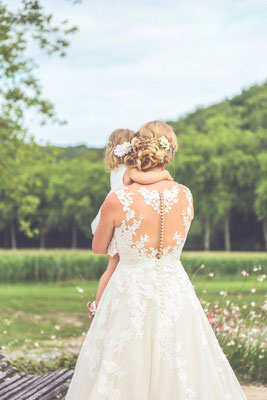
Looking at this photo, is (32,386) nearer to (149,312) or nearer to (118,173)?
(149,312)

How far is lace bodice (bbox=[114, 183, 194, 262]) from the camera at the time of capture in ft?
12.2

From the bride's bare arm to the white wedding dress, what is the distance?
0.04 meters

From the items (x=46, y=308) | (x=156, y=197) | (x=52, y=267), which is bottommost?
(x=46, y=308)

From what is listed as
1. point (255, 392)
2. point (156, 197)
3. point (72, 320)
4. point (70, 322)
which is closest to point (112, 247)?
point (156, 197)

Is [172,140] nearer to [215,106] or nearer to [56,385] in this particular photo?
[56,385]

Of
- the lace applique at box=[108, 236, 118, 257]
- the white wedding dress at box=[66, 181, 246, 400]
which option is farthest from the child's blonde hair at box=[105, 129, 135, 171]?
the lace applique at box=[108, 236, 118, 257]

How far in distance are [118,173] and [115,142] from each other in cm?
29

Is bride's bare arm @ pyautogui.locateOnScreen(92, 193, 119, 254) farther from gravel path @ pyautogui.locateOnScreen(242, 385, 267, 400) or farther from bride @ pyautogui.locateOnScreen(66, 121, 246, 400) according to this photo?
gravel path @ pyautogui.locateOnScreen(242, 385, 267, 400)

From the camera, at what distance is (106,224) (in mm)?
3758

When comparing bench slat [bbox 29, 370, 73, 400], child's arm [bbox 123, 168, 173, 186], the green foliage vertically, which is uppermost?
child's arm [bbox 123, 168, 173, 186]

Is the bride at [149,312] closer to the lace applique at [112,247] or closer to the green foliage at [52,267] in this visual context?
the lace applique at [112,247]

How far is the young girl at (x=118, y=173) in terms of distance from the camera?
3777 mm

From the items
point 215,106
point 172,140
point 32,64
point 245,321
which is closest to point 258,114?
point 215,106

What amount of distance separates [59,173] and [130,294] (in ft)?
194
